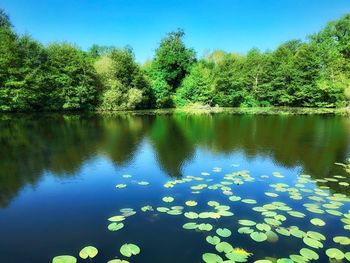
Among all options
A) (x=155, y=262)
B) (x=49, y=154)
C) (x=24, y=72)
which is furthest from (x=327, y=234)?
(x=24, y=72)

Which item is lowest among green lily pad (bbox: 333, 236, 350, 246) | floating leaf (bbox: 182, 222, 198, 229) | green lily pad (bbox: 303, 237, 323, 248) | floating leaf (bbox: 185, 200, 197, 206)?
green lily pad (bbox: 333, 236, 350, 246)

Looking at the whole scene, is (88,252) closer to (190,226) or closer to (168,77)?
(190,226)

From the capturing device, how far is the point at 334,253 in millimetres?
4996

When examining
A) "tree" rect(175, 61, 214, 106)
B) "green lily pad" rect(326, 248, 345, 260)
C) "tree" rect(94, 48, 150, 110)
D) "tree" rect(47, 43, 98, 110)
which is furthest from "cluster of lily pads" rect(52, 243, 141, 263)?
"tree" rect(175, 61, 214, 106)

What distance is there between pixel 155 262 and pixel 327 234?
3466mm

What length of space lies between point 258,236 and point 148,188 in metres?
3.91

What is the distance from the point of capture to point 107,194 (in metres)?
8.25

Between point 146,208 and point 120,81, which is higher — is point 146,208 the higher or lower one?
the lower one

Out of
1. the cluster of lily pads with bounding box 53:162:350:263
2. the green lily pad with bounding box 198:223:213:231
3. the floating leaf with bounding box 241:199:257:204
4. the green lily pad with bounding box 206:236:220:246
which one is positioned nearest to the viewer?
the cluster of lily pads with bounding box 53:162:350:263

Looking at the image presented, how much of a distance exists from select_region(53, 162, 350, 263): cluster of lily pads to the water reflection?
1.33 metres

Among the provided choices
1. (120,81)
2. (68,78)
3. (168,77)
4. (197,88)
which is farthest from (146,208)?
(168,77)

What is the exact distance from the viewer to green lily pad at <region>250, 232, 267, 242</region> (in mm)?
5471

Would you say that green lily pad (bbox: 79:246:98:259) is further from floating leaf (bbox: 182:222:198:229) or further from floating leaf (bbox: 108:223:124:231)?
floating leaf (bbox: 182:222:198:229)

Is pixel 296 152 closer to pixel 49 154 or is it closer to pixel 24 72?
pixel 49 154
